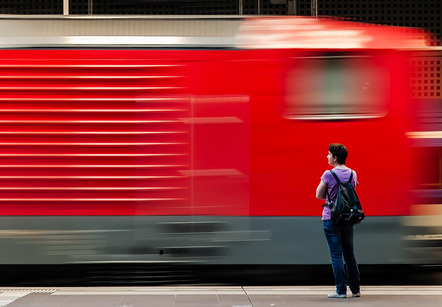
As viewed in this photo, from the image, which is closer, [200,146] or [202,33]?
[200,146]

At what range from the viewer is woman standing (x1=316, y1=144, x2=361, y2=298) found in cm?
640

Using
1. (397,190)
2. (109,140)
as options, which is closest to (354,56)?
(397,190)

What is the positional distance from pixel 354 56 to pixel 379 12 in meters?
6.18

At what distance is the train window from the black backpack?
110cm

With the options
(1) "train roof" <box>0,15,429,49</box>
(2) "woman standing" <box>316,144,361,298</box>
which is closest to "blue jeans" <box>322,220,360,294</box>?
(2) "woman standing" <box>316,144,361,298</box>

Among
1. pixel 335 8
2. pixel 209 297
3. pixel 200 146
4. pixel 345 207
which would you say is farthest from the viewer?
pixel 335 8

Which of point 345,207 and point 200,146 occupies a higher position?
point 200,146

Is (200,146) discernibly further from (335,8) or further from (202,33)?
(335,8)

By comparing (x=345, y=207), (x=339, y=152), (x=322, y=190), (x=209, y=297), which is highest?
(x=339, y=152)

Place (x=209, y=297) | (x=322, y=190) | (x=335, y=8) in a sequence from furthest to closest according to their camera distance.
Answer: (x=335, y=8) → (x=209, y=297) → (x=322, y=190)

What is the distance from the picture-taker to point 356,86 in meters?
7.22

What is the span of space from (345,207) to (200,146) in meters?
1.72

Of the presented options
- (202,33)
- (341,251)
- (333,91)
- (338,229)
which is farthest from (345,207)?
(202,33)

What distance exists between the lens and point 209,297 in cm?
655
